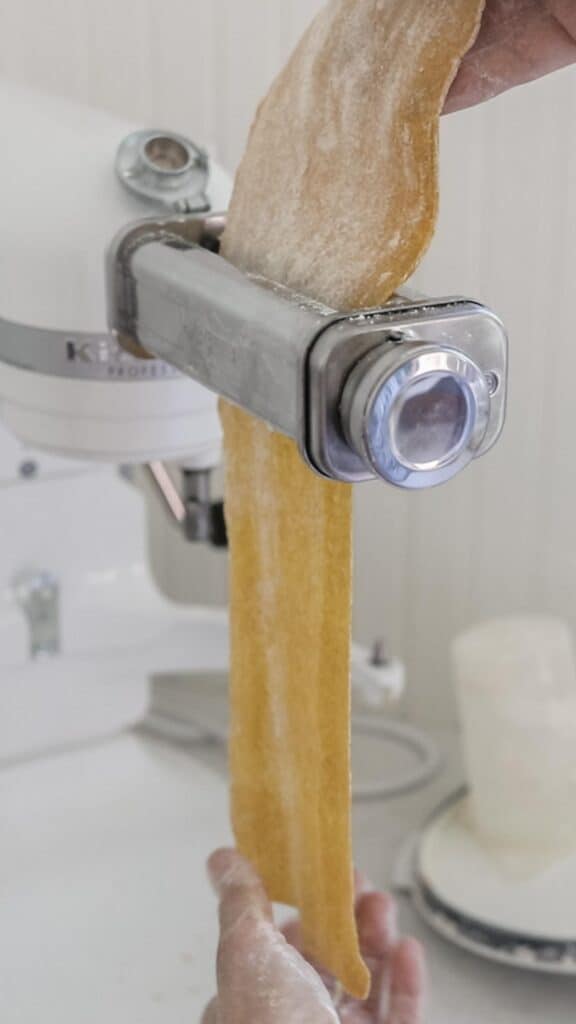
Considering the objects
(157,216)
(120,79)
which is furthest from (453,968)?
(120,79)

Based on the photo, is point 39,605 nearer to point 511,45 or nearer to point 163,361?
point 163,361

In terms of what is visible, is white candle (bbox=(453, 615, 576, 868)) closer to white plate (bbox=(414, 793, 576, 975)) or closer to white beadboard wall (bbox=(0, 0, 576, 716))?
white plate (bbox=(414, 793, 576, 975))

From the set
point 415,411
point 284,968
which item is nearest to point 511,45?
point 415,411

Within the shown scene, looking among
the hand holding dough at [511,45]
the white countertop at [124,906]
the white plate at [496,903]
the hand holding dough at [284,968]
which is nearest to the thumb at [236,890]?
the hand holding dough at [284,968]

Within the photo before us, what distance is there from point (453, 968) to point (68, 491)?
0.36 metres

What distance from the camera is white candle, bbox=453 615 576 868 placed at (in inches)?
32.1

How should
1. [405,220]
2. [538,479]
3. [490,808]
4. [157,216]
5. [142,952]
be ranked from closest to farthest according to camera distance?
[405,220], [157,216], [142,952], [490,808], [538,479]

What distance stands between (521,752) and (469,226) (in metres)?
0.36

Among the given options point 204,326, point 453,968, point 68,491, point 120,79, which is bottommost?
point 453,968

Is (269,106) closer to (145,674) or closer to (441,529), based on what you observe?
(145,674)

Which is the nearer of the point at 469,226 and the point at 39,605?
the point at 39,605

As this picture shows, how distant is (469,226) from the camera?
90 centimetres

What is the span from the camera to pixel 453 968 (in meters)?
0.78

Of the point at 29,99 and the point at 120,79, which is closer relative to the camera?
the point at 29,99
